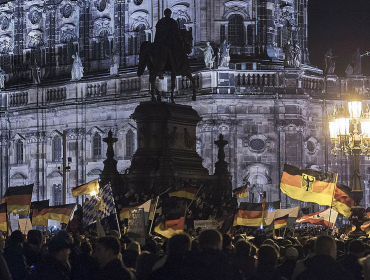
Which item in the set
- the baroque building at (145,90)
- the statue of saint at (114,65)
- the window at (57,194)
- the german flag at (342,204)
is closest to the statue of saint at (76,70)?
the baroque building at (145,90)

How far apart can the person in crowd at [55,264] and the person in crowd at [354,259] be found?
376cm

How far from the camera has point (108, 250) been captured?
9.66 meters

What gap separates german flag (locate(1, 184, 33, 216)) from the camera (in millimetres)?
21594

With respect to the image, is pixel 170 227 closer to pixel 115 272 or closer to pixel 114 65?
pixel 115 272

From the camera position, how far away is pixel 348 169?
50344 millimetres

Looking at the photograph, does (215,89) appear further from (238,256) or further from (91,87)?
(238,256)

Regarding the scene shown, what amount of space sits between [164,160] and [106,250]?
56.2 feet

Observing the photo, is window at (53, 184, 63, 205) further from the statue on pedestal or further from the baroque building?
the statue on pedestal

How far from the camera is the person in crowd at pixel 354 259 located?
11.2 m

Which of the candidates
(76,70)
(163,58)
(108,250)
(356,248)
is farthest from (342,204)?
(76,70)

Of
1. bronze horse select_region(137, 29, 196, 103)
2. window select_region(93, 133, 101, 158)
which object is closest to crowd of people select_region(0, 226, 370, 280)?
bronze horse select_region(137, 29, 196, 103)

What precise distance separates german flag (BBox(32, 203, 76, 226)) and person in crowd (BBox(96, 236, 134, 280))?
44.5 feet

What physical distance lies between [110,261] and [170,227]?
9.24 metres

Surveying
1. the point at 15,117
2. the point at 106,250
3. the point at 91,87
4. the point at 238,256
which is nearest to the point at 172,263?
the point at 106,250
